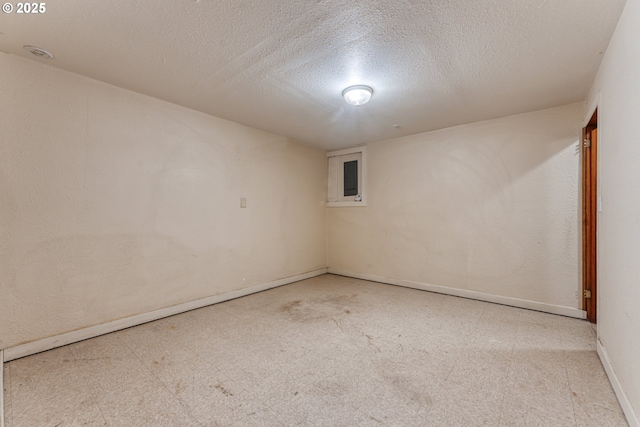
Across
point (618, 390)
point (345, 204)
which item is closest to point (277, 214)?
point (345, 204)

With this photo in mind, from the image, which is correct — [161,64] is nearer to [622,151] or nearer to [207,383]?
[207,383]

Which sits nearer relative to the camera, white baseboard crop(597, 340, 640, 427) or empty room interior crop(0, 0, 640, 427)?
white baseboard crop(597, 340, 640, 427)

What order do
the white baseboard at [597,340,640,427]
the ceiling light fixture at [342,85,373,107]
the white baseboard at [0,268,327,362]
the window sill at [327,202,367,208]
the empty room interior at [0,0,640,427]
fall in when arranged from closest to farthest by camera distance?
the white baseboard at [597,340,640,427], the empty room interior at [0,0,640,427], the white baseboard at [0,268,327,362], the ceiling light fixture at [342,85,373,107], the window sill at [327,202,367,208]

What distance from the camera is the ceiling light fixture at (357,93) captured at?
2.57m

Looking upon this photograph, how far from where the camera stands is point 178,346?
2.27m

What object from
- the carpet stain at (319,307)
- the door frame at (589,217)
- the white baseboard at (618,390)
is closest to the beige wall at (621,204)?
the white baseboard at (618,390)

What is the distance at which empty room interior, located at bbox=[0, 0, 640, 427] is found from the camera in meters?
1.61

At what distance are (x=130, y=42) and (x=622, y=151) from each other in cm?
318

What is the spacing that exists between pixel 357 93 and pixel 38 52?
2460 mm

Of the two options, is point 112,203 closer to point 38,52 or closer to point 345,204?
point 38,52

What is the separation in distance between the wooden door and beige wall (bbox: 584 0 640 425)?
0.88 meters

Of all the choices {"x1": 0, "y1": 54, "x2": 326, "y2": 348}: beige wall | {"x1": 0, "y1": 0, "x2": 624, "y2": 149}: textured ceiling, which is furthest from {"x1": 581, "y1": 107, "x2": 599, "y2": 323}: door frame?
{"x1": 0, "y1": 54, "x2": 326, "y2": 348}: beige wall

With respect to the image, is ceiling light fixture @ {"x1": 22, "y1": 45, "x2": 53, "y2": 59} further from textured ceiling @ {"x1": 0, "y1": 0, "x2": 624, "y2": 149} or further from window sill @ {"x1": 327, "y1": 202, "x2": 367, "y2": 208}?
window sill @ {"x1": 327, "y1": 202, "x2": 367, "y2": 208}

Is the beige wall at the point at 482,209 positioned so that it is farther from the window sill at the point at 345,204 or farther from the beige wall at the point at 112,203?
the beige wall at the point at 112,203
